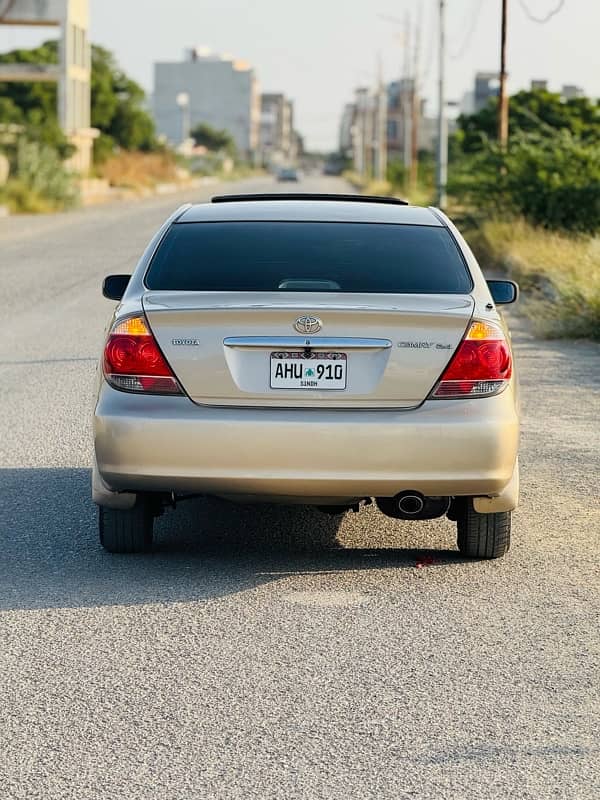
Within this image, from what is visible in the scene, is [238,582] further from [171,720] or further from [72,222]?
[72,222]

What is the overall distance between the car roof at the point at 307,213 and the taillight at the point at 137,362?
1.07 m

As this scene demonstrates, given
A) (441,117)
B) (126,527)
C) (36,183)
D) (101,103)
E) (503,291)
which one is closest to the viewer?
(126,527)

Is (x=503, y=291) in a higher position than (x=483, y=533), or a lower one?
higher

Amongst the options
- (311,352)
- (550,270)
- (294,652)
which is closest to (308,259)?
(311,352)

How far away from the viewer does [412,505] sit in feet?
20.4

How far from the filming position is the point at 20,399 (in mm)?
11180

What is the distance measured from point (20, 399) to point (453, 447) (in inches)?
229

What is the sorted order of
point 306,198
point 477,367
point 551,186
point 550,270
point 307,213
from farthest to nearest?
point 551,186 < point 550,270 < point 306,198 < point 307,213 < point 477,367

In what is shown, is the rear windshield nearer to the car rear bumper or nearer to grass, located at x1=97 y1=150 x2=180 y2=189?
the car rear bumper

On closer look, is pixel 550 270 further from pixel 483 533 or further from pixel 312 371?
pixel 312 371

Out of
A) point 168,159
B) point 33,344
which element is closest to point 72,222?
point 33,344

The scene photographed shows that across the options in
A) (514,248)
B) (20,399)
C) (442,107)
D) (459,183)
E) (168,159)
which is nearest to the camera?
(20,399)

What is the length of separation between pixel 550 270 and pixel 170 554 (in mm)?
14021

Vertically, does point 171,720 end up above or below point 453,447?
below
